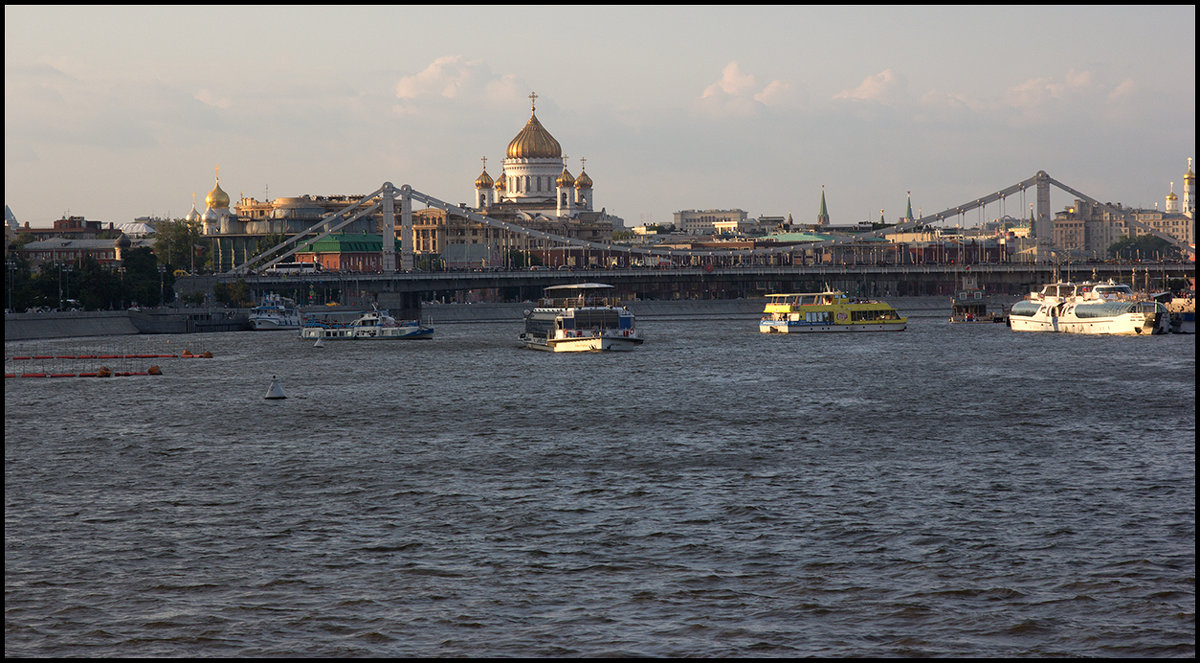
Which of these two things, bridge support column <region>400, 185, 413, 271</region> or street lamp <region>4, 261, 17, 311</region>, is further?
bridge support column <region>400, 185, 413, 271</region>

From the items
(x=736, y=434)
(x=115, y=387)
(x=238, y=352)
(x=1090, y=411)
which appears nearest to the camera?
(x=736, y=434)

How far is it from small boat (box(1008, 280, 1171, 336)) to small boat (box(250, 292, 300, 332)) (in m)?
56.3

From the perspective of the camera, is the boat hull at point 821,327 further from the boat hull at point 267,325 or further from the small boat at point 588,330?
the boat hull at point 267,325

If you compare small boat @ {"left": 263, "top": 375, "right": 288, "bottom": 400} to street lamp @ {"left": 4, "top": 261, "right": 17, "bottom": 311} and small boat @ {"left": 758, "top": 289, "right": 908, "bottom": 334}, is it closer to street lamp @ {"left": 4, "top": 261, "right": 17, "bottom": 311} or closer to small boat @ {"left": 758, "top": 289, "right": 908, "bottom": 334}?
small boat @ {"left": 758, "top": 289, "right": 908, "bottom": 334}

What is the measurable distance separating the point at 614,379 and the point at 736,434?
2112 cm

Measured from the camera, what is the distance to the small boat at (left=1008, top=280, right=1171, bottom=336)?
9169 centimetres

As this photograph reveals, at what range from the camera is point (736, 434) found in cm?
3750

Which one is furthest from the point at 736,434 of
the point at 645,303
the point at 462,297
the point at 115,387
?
the point at 462,297

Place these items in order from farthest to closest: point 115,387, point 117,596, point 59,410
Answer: point 115,387, point 59,410, point 117,596

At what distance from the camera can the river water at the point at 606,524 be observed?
1723cm

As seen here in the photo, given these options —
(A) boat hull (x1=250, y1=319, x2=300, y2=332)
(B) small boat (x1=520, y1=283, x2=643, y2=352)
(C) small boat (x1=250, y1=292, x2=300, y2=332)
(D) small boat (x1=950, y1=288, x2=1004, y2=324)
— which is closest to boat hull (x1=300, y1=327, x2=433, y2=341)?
(A) boat hull (x1=250, y1=319, x2=300, y2=332)

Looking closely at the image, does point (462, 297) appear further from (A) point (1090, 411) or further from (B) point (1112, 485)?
(B) point (1112, 485)

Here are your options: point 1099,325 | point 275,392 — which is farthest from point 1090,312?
point 275,392

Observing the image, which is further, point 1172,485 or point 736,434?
point 736,434
